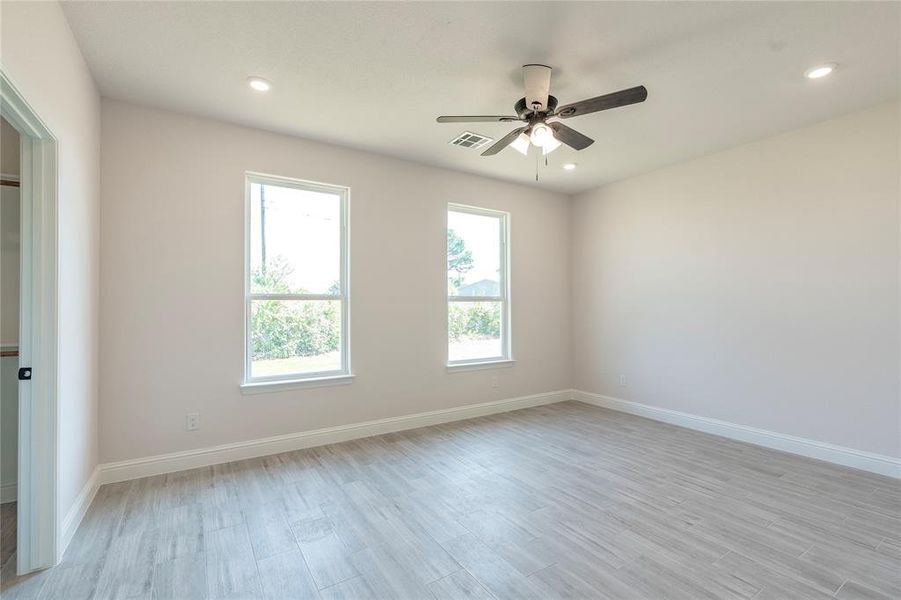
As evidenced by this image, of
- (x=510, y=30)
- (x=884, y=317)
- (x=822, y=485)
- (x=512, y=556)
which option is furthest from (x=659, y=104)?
(x=512, y=556)

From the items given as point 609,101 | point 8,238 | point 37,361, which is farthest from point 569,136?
point 8,238

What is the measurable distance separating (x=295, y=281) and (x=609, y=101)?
2.92m

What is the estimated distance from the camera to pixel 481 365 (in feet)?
15.7

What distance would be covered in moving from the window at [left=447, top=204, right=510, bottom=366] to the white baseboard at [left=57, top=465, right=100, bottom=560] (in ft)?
10.1

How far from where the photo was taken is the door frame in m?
1.96

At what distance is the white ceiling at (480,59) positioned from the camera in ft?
7.04

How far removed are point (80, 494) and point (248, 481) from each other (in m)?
0.93

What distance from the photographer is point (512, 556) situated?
2080 mm

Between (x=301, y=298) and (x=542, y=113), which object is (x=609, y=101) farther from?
(x=301, y=298)

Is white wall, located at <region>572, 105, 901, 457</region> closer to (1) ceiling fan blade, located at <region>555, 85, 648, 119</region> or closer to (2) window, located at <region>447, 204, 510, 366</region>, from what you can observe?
(2) window, located at <region>447, 204, 510, 366</region>

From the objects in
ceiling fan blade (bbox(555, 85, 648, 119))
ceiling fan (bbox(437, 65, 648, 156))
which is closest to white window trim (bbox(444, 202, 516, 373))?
ceiling fan (bbox(437, 65, 648, 156))

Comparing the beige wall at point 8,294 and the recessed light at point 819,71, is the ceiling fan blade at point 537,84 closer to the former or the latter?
the recessed light at point 819,71

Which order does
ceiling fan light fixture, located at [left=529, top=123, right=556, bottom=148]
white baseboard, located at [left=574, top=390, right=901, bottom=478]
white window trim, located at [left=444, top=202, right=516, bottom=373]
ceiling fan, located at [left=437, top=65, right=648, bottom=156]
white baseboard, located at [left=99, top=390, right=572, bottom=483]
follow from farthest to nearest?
white window trim, located at [left=444, top=202, right=516, bottom=373] < white baseboard, located at [left=574, top=390, right=901, bottom=478] < white baseboard, located at [left=99, top=390, right=572, bottom=483] < ceiling fan light fixture, located at [left=529, top=123, right=556, bottom=148] < ceiling fan, located at [left=437, top=65, right=648, bottom=156]

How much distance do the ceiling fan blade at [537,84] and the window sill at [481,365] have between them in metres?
2.85
